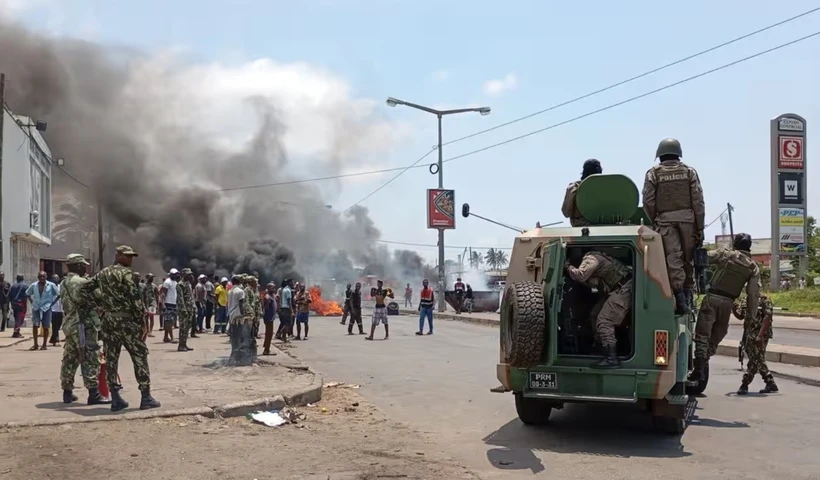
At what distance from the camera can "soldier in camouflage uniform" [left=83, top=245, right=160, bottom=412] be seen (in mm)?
7281

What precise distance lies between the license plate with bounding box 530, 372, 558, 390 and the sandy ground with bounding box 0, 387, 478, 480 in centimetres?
103

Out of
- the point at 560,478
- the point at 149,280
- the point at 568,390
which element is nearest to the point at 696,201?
the point at 568,390

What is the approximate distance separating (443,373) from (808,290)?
Result: 2776 cm

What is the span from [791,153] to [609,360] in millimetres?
33179

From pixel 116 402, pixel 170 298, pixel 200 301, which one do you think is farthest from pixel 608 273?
pixel 200 301

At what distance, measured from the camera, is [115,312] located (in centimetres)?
730

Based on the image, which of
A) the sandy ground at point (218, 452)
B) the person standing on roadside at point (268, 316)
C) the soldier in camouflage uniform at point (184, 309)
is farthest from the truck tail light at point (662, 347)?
the soldier in camouflage uniform at point (184, 309)

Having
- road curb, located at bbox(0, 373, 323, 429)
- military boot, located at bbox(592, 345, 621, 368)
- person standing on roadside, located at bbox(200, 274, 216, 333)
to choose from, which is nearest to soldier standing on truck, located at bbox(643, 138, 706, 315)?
military boot, located at bbox(592, 345, 621, 368)

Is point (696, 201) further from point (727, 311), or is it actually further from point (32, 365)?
point (32, 365)

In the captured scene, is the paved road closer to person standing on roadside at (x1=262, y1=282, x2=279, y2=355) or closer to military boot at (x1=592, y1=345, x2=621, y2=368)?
military boot at (x1=592, y1=345, x2=621, y2=368)

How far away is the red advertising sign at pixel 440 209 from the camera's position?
1276 inches

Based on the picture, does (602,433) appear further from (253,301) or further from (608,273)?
(253,301)

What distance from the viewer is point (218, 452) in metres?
6.00

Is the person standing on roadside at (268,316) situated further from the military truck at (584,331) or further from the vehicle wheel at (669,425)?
the vehicle wheel at (669,425)
